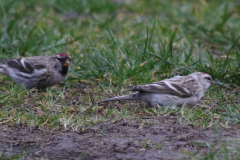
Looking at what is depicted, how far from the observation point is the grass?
4.51 m

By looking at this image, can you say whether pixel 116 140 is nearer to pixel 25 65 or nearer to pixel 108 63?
pixel 108 63

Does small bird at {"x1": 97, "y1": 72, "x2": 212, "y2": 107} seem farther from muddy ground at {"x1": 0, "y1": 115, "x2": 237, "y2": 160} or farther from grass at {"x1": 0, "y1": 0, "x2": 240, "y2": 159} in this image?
muddy ground at {"x1": 0, "y1": 115, "x2": 237, "y2": 160}

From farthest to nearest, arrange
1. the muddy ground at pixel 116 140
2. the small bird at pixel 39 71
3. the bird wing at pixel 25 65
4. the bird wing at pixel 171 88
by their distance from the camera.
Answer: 1. the bird wing at pixel 25 65
2. the small bird at pixel 39 71
3. the bird wing at pixel 171 88
4. the muddy ground at pixel 116 140

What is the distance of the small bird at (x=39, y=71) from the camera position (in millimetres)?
5848

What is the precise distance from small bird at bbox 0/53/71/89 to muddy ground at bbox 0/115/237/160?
1.68 m

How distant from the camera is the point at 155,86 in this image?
17.0 feet

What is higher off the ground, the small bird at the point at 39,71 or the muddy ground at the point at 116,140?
the muddy ground at the point at 116,140

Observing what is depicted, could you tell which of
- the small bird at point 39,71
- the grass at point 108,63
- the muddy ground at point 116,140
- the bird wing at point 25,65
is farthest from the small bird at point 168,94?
the bird wing at point 25,65

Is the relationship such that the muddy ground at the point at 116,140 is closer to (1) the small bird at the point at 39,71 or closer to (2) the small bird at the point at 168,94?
(2) the small bird at the point at 168,94

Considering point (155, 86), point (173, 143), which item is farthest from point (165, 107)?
point (173, 143)

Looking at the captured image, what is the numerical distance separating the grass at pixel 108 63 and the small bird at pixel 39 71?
16 cm

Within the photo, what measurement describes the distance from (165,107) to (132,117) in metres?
0.52

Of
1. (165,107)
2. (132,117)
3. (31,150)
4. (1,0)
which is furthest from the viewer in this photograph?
(1,0)

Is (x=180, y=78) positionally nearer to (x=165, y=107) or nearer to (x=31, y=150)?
(x=165, y=107)
